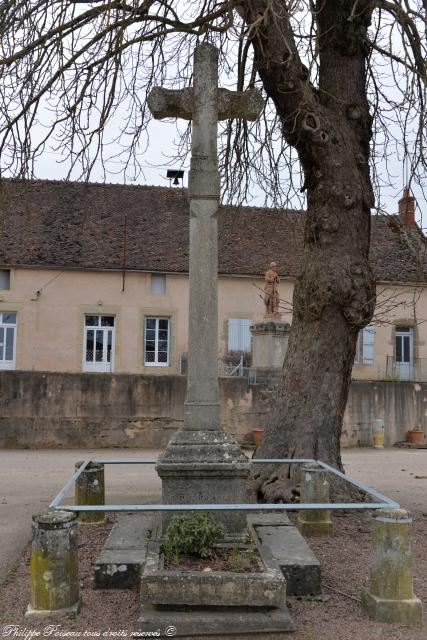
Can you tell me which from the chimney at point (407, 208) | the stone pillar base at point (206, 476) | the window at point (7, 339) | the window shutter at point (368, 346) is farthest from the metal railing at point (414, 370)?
the stone pillar base at point (206, 476)

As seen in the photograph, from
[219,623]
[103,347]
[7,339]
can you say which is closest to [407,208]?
[219,623]

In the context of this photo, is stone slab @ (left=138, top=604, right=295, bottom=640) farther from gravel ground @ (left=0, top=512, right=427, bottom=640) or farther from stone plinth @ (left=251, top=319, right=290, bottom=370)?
stone plinth @ (left=251, top=319, right=290, bottom=370)

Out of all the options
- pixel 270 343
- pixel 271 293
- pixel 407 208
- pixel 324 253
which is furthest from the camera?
pixel 271 293

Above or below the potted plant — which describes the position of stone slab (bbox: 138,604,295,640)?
above

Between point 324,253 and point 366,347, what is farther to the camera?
point 366,347

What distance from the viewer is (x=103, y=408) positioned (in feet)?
49.3

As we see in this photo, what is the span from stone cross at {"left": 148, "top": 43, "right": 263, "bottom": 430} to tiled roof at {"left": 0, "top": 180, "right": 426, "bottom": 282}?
1511 cm

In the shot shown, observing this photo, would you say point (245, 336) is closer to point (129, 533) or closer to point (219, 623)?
point (129, 533)

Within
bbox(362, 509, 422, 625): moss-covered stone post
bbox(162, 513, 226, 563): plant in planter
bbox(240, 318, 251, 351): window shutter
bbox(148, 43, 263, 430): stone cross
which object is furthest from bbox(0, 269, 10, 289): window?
bbox(362, 509, 422, 625): moss-covered stone post

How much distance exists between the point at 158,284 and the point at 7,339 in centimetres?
545

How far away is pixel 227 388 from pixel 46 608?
1192cm

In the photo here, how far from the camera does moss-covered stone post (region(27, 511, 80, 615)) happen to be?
396 cm

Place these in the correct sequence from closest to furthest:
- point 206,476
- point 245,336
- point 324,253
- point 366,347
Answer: point 206,476 < point 324,253 < point 245,336 < point 366,347

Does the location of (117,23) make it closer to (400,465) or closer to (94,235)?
(400,465)
